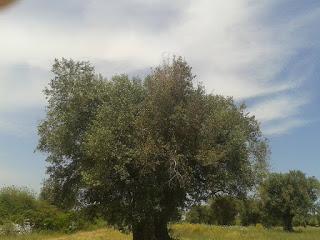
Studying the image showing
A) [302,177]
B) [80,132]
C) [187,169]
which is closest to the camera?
[187,169]

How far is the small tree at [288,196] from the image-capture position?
78250 mm

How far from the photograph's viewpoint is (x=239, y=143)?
27.3 meters

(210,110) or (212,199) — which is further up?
(210,110)

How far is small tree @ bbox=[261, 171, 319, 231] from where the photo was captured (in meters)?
78.2

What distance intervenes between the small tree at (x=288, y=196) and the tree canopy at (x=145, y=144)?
5170 cm

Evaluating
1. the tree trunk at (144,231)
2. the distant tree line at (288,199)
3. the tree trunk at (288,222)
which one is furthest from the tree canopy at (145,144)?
the tree trunk at (288,222)

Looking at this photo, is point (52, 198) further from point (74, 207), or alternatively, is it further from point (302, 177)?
point (302, 177)

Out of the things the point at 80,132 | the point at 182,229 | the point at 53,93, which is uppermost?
the point at 53,93

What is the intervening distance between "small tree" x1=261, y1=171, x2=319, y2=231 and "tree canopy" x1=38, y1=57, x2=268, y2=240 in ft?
170

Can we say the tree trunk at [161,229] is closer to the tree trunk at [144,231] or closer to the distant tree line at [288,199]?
the tree trunk at [144,231]

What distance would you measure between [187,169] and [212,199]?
13.8 ft

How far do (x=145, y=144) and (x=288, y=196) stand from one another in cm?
5873

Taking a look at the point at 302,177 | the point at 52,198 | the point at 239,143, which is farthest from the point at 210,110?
the point at 302,177

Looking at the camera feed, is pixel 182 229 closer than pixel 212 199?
No
